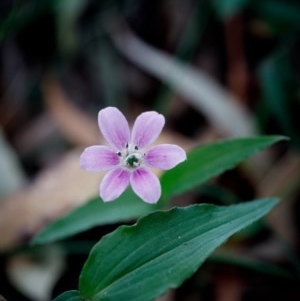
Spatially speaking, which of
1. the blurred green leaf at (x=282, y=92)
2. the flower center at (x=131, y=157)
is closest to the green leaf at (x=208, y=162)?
the flower center at (x=131, y=157)

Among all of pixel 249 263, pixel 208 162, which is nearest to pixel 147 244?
pixel 208 162

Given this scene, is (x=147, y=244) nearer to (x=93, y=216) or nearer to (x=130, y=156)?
(x=130, y=156)

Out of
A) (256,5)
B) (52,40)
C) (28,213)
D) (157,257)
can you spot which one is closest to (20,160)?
(28,213)

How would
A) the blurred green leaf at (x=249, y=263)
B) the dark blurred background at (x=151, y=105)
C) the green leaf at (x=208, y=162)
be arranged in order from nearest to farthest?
1. the green leaf at (x=208, y=162)
2. the blurred green leaf at (x=249, y=263)
3. the dark blurred background at (x=151, y=105)

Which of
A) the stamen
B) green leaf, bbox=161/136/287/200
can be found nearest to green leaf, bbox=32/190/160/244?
green leaf, bbox=161/136/287/200

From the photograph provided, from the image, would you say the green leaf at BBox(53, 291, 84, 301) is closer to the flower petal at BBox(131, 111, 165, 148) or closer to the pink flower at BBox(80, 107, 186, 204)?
the pink flower at BBox(80, 107, 186, 204)

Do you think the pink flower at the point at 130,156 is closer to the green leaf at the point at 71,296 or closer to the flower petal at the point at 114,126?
the flower petal at the point at 114,126
